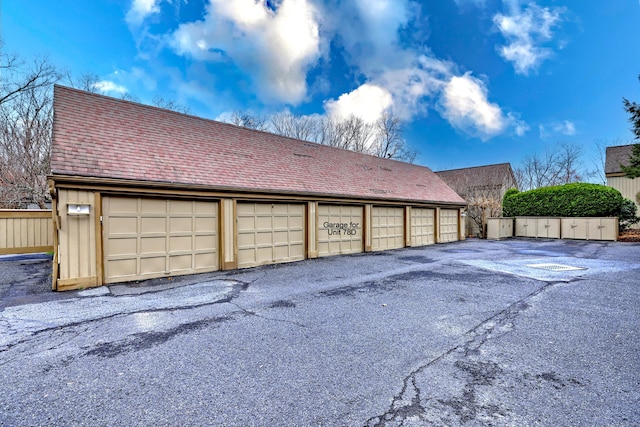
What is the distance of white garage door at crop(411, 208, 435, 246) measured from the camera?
13.9 m

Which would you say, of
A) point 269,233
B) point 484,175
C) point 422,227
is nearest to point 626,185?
point 484,175

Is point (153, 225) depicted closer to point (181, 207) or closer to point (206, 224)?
point (181, 207)

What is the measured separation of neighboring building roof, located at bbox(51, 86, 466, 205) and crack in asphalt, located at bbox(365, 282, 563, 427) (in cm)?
656

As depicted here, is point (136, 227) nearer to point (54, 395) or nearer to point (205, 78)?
point (54, 395)

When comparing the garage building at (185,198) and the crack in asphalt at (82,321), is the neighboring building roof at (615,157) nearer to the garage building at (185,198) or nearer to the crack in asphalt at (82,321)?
the garage building at (185,198)

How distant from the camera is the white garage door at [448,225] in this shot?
613 inches

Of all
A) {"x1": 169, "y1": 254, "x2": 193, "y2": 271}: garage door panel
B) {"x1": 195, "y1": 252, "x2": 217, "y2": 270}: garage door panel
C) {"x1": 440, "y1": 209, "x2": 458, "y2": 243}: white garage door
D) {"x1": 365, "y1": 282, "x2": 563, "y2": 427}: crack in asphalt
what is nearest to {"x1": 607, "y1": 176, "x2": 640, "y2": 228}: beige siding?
{"x1": 440, "y1": 209, "x2": 458, "y2": 243}: white garage door

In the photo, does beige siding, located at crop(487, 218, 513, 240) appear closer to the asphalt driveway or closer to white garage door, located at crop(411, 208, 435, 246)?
white garage door, located at crop(411, 208, 435, 246)

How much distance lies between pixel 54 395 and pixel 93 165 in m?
5.54

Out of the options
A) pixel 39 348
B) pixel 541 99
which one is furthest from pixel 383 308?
pixel 541 99

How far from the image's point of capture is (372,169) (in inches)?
566

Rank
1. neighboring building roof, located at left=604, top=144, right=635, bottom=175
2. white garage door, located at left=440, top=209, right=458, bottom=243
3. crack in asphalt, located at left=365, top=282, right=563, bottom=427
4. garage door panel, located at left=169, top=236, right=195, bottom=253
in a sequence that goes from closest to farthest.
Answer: crack in asphalt, located at left=365, top=282, right=563, bottom=427, garage door panel, located at left=169, top=236, right=195, bottom=253, white garage door, located at left=440, top=209, right=458, bottom=243, neighboring building roof, located at left=604, top=144, right=635, bottom=175

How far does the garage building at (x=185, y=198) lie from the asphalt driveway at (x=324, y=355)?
1151mm

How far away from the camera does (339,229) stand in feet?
35.9
